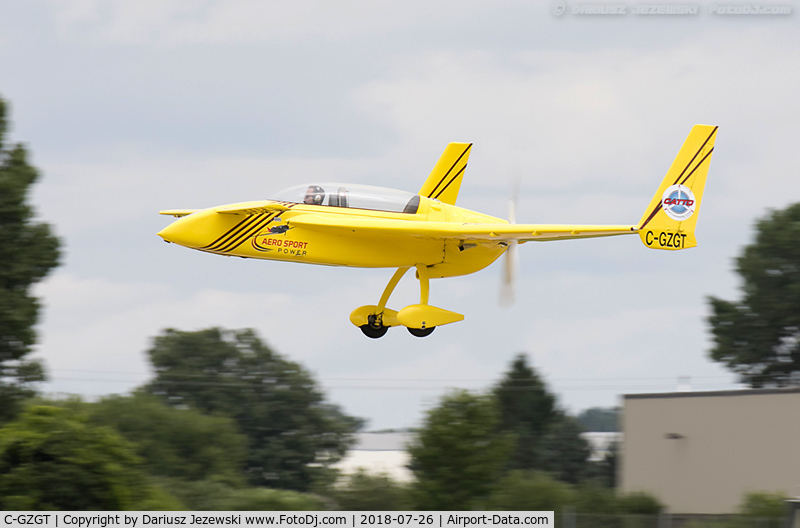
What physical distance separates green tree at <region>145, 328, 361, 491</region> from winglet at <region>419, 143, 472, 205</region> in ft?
168

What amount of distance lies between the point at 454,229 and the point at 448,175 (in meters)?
3.93

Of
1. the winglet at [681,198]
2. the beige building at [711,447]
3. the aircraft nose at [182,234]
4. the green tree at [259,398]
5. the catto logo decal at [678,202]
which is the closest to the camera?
the aircraft nose at [182,234]

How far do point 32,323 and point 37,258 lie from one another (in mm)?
2965

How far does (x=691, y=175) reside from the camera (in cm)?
2166

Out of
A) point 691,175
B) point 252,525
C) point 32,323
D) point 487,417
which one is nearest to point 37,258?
point 32,323

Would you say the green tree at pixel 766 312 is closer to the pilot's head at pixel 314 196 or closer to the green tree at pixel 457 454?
the green tree at pixel 457 454

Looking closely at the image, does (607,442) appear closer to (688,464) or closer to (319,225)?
(688,464)

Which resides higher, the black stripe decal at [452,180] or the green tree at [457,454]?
the black stripe decal at [452,180]

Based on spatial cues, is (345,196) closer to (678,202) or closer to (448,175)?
(448,175)

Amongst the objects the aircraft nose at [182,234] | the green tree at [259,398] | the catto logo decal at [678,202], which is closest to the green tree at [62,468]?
the aircraft nose at [182,234]

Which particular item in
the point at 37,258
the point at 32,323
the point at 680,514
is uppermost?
the point at 37,258

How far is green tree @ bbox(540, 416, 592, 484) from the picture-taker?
239 ft

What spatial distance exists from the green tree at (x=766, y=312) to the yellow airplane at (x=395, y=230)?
49.4m

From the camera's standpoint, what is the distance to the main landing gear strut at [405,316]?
69.8ft
